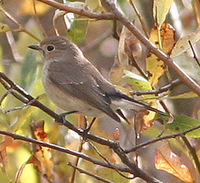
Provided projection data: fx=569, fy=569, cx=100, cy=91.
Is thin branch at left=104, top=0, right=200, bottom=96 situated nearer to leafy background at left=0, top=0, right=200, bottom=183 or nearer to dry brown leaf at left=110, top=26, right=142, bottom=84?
leafy background at left=0, top=0, right=200, bottom=183

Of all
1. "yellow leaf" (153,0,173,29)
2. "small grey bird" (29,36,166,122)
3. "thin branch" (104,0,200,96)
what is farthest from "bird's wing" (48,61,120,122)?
"thin branch" (104,0,200,96)

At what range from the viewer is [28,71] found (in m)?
2.04

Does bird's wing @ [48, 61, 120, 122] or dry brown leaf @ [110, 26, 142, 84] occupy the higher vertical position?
bird's wing @ [48, 61, 120, 122]

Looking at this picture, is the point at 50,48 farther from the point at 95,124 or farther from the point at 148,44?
the point at 148,44

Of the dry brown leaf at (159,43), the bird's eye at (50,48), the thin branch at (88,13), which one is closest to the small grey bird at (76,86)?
the bird's eye at (50,48)

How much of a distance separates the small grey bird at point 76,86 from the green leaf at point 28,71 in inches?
8.8

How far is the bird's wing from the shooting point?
7.57ft

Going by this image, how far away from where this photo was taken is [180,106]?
109 inches

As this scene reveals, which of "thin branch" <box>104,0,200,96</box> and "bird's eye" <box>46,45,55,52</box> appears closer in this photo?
"thin branch" <box>104,0,200,96</box>

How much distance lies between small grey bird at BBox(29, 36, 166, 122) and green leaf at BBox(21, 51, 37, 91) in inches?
8.8

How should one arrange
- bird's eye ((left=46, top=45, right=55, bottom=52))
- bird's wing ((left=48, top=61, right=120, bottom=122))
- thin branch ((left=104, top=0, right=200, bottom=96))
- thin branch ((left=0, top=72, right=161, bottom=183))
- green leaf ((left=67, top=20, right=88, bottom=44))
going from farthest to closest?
bird's eye ((left=46, top=45, right=55, bottom=52)), bird's wing ((left=48, top=61, right=120, bottom=122)), green leaf ((left=67, top=20, right=88, bottom=44)), thin branch ((left=0, top=72, right=161, bottom=183)), thin branch ((left=104, top=0, right=200, bottom=96))

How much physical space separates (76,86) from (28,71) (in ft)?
1.51

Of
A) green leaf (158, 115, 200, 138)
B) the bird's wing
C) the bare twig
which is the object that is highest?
the bird's wing

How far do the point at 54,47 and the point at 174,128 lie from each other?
1.07 meters
